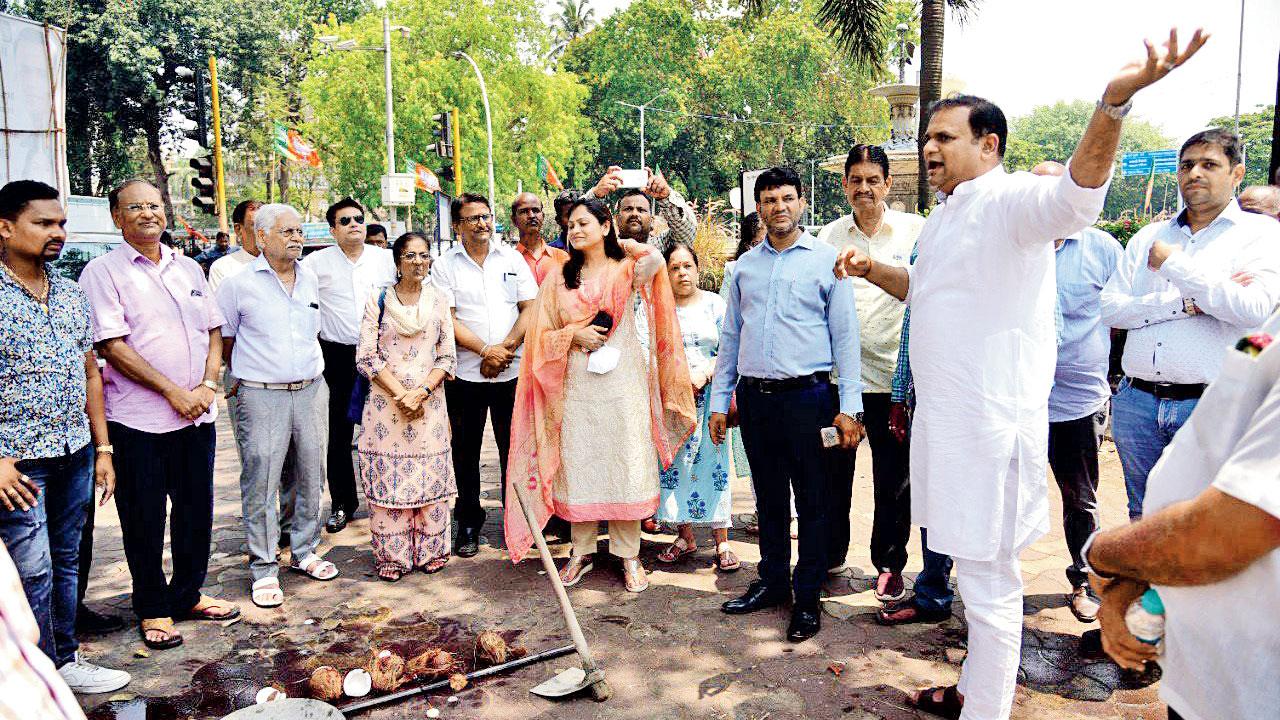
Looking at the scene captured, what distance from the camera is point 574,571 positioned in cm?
452

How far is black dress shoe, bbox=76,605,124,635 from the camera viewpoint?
389cm

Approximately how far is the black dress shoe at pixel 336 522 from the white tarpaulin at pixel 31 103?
257 centimetres

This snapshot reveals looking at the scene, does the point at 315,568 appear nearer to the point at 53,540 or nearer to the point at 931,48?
the point at 53,540

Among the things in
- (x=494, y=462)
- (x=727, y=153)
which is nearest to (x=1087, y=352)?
(x=494, y=462)

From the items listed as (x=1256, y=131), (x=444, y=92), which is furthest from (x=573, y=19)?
(x=1256, y=131)

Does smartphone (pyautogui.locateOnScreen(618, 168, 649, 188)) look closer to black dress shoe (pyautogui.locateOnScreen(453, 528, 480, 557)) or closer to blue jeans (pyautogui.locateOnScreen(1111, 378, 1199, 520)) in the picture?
black dress shoe (pyautogui.locateOnScreen(453, 528, 480, 557))

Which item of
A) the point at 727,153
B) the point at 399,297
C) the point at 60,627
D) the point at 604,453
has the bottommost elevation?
the point at 60,627

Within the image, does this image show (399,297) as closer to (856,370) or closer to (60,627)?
(60,627)

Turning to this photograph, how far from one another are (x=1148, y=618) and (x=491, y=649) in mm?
2717

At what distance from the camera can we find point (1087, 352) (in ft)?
12.0

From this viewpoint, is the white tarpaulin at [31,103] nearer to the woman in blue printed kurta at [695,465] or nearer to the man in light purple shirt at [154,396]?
the man in light purple shirt at [154,396]

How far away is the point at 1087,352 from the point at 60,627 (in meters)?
4.51

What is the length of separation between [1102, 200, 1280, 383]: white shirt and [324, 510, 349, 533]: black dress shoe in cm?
465

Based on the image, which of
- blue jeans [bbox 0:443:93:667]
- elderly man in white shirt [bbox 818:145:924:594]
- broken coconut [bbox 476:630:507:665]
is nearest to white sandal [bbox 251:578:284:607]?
blue jeans [bbox 0:443:93:667]
